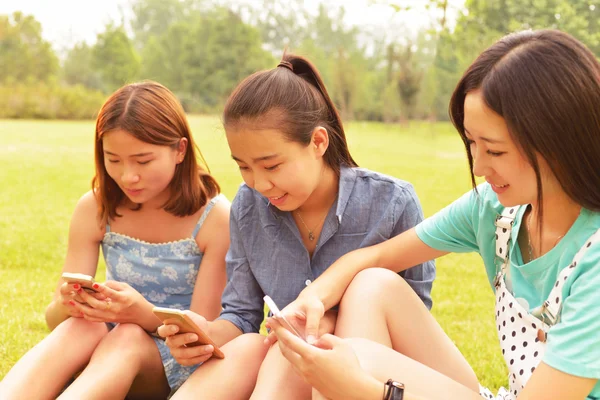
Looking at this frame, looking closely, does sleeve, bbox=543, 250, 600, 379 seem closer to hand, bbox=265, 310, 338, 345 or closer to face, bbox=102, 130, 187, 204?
hand, bbox=265, 310, 338, 345

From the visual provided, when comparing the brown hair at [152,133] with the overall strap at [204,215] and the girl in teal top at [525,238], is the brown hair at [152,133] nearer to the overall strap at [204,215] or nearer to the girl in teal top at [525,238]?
the overall strap at [204,215]

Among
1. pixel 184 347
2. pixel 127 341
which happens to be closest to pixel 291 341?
pixel 184 347

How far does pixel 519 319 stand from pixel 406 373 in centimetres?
34

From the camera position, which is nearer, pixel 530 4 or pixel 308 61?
pixel 308 61

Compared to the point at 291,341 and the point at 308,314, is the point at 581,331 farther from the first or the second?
the point at 308,314

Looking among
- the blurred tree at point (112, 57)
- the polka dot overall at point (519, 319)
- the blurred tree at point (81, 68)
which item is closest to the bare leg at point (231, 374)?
the polka dot overall at point (519, 319)

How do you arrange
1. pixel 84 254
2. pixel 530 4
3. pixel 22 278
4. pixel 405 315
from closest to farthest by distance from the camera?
pixel 405 315
pixel 84 254
pixel 22 278
pixel 530 4

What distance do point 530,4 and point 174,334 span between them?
15442 mm

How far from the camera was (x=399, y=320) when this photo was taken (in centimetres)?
232

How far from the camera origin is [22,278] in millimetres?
5172

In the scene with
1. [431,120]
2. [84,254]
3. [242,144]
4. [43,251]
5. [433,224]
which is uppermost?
[242,144]

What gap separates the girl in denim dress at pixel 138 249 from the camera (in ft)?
8.57

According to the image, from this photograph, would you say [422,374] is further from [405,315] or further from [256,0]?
[256,0]

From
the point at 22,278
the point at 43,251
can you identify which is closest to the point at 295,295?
the point at 22,278
